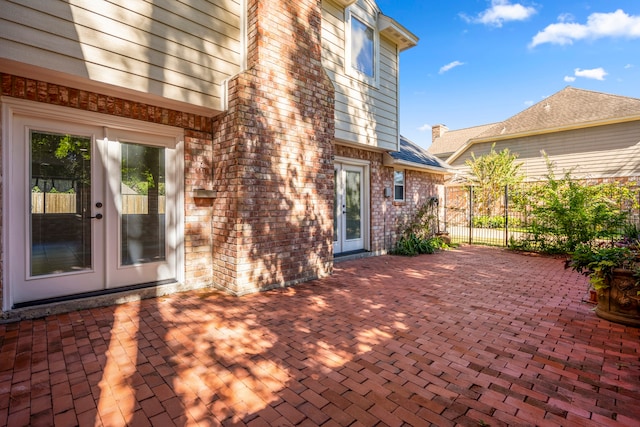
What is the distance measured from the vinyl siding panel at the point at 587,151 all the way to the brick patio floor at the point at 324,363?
43.5 ft

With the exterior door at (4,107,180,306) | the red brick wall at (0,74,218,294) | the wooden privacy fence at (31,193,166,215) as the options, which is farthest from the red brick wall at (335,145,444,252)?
the wooden privacy fence at (31,193,166,215)

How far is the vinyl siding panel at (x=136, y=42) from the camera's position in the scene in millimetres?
3021

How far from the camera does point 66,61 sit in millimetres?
3191

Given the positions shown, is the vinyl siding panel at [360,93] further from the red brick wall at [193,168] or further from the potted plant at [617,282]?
the potted plant at [617,282]

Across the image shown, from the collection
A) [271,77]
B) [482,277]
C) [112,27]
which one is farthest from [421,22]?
[112,27]

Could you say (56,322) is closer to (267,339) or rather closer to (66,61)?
(267,339)

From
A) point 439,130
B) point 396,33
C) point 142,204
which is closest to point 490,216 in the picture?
point 396,33

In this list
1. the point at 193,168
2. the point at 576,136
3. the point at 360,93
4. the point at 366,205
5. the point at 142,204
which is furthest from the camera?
the point at 576,136

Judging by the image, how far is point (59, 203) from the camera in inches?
144

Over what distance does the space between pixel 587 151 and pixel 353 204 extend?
13.5 m

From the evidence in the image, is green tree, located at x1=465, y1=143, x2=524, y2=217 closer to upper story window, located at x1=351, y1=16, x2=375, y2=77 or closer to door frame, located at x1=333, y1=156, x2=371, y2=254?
door frame, located at x1=333, y1=156, x2=371, y2=254

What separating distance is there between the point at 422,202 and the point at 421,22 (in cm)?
609

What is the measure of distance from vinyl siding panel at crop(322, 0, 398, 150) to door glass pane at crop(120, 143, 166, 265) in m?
3.54

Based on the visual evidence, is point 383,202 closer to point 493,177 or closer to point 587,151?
point 493,177
